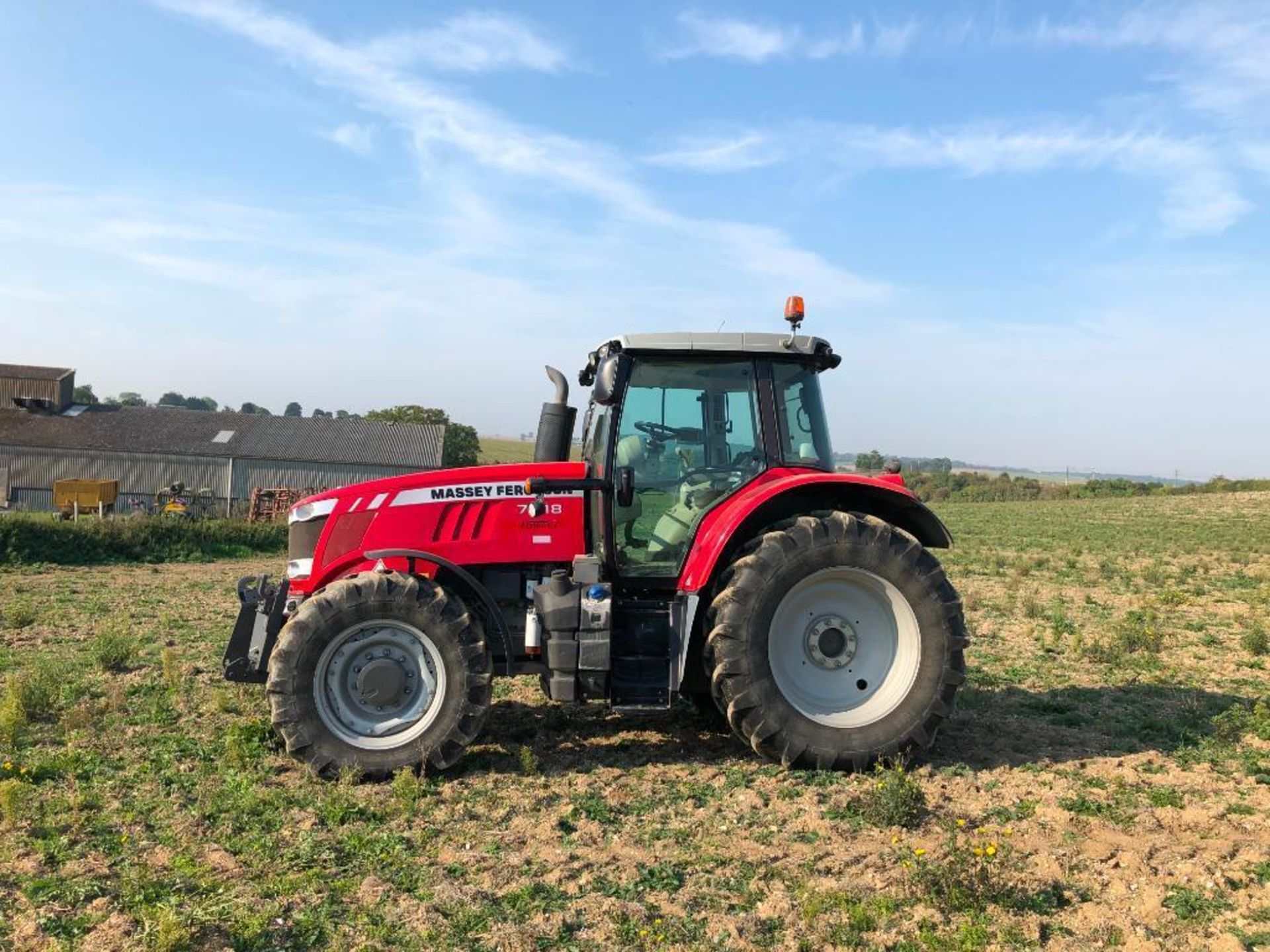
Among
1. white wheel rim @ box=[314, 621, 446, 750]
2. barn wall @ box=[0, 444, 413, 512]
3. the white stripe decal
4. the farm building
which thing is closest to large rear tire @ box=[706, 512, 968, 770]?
the white stripe decal

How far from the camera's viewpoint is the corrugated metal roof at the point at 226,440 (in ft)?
144

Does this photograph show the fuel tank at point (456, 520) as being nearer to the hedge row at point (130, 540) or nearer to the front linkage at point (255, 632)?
the front linkage at point (255, 632)

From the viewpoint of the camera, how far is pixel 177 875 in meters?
4.29

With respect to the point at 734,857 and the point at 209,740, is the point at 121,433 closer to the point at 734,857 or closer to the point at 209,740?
the point at 209,740

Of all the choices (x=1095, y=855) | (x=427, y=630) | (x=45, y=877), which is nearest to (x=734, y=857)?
(x=1095, y=855)

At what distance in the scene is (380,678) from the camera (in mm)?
5742

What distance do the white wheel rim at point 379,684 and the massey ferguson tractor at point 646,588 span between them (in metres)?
0.01

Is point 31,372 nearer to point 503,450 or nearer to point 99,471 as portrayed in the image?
point 99,471

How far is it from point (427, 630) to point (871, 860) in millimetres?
2789

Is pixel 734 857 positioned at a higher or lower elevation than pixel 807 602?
lower

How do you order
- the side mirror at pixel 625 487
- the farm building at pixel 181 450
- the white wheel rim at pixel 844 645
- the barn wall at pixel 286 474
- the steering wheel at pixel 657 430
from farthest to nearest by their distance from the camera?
1. the barn wall at pixel 286 474
2. the farm building at pixel 181 450
3. the steering wheel at pixel 657 430
4. the side mirror at pixel 625 487
5. the white wheel rim at pixel 844 645

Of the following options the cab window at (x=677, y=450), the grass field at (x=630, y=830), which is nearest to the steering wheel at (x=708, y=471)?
the cab window at (x=677, y=450)

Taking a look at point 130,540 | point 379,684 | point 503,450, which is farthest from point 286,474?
point 503,450

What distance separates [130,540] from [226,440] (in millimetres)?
25018
